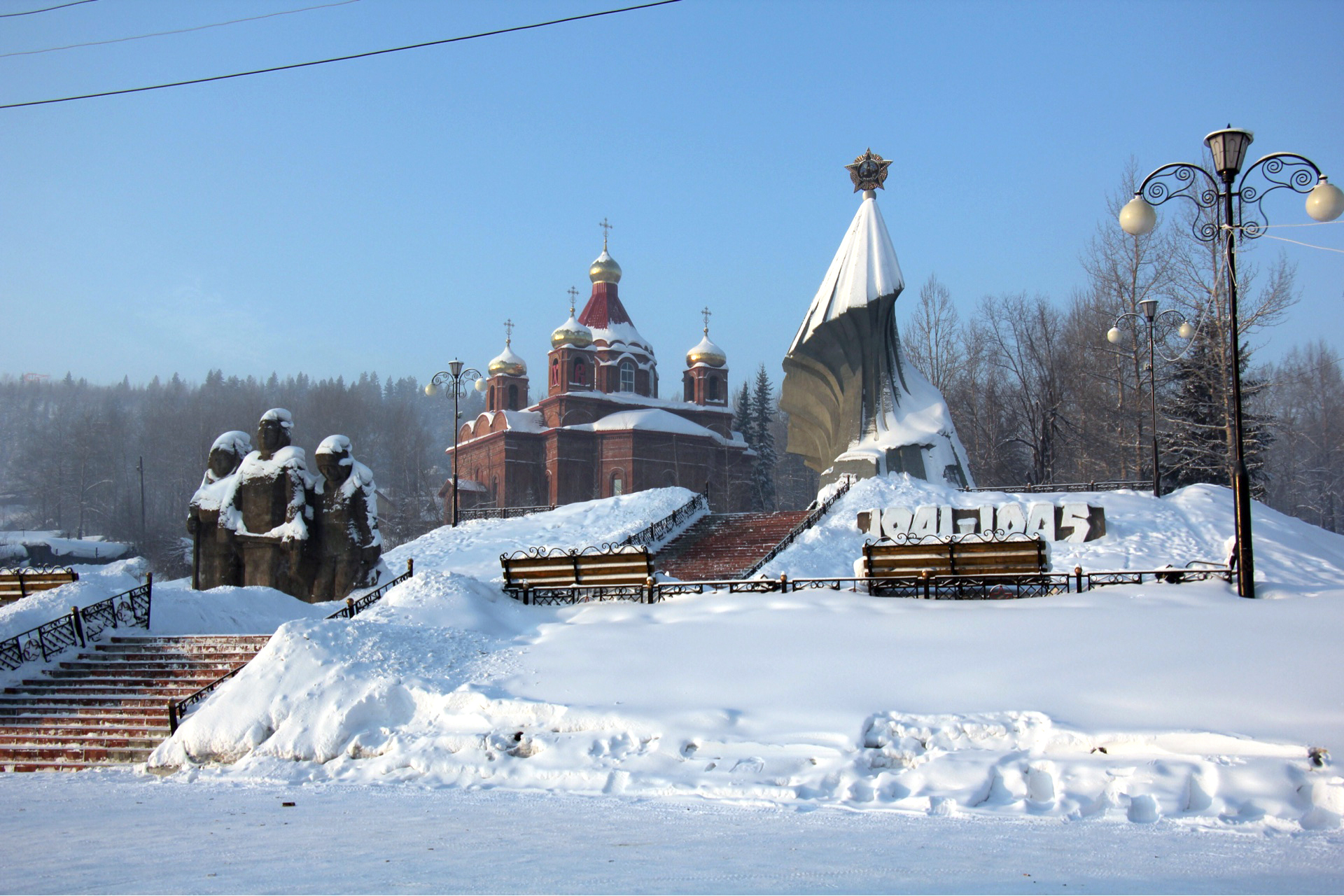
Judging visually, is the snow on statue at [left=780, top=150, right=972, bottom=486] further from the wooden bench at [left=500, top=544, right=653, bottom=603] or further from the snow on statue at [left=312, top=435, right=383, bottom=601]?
the wooden bench at [left=500, top=544, right=653, bottom=603]

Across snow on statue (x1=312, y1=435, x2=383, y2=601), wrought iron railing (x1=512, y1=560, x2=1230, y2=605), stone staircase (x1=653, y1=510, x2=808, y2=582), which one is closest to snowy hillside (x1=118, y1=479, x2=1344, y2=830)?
wrought iron railing (x1=512, y1=560, x2=1230, y2=605)

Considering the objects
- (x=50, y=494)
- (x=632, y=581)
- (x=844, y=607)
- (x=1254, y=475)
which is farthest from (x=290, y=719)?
(x=50, y=494)

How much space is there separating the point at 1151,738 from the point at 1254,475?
104 feet

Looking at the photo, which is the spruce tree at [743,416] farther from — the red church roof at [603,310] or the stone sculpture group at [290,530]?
the stone sculpture group at [290,530]

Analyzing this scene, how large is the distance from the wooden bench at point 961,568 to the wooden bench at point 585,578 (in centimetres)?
259

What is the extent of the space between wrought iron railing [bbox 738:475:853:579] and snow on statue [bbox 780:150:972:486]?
1708 millimetres

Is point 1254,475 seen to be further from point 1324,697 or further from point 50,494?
point 50,494

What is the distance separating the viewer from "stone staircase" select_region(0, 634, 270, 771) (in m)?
9.03

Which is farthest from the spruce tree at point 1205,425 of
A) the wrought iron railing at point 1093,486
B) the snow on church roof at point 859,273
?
the snow on church roof at point 859,273

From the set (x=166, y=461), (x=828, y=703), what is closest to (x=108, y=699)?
(x=828, y=703)

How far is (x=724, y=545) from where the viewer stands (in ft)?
72.7

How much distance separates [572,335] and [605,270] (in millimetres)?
5197

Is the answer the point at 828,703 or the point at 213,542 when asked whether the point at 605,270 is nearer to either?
A: the point at 213,542

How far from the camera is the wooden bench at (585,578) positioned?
11.1 metres
